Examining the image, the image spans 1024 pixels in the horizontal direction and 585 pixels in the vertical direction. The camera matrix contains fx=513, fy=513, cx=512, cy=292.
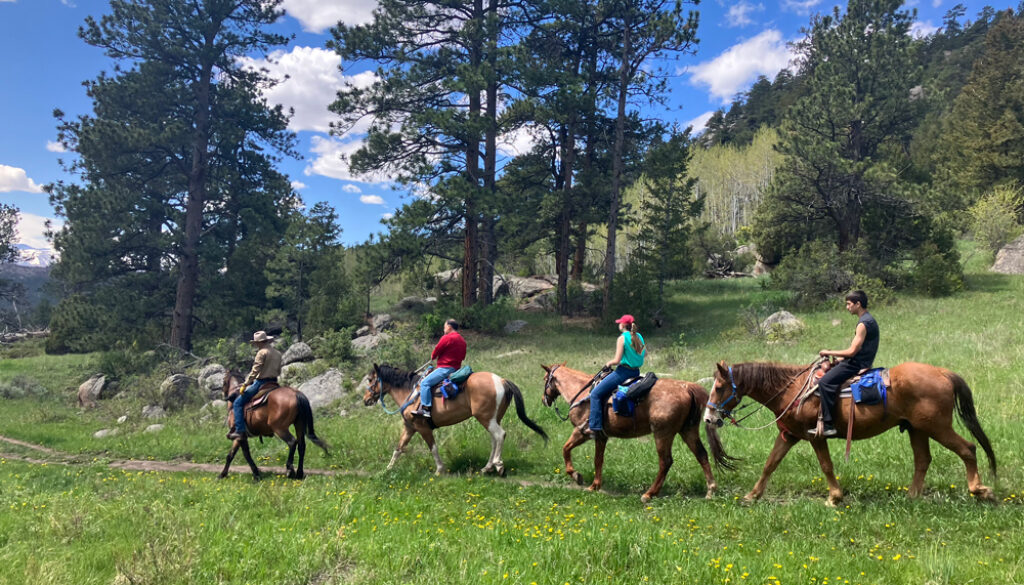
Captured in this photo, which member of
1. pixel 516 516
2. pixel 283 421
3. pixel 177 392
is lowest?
pixel 177 392

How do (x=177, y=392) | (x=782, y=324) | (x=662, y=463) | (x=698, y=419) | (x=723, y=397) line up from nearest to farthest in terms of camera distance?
1. (x=723, y=397)
2. (x=662, y=463)
3. (x=698, y=419)
4. (x=177, y=392)
5. (x=782, y=324)

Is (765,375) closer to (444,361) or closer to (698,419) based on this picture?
(698,419)

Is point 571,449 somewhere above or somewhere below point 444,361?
below

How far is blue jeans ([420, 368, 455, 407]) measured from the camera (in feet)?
32.8

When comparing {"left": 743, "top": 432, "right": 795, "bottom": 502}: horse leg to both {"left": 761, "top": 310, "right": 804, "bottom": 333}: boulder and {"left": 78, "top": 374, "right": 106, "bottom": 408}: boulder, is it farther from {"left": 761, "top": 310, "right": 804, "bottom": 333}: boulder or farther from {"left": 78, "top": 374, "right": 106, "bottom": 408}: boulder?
{"left": 78, "top": 374, "right": 106, "bottom": 408}: boulder

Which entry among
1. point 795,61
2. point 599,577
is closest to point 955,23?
point 795,61

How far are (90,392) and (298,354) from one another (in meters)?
9.28

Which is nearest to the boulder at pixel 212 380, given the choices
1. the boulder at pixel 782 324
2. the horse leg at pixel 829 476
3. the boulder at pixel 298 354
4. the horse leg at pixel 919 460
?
the boulder at pixel 298 354

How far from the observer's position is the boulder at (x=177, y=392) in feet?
65.8

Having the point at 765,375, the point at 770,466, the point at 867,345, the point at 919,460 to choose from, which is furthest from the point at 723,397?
the point at 919,460

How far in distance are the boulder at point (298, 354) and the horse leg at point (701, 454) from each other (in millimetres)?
18817

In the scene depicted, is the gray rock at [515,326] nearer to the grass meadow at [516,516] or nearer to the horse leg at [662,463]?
the grass meadow at [516,516]

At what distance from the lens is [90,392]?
22734 millimetres

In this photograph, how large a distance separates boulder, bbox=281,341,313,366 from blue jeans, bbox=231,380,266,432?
12.9m
